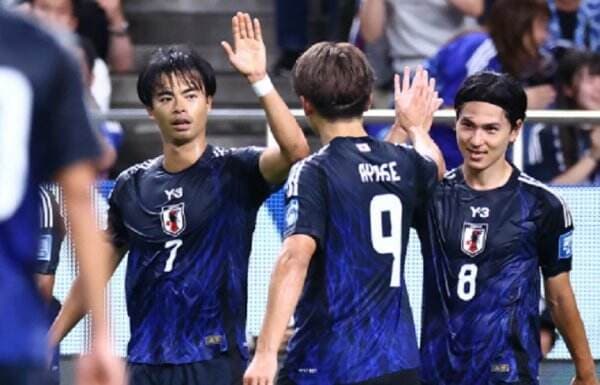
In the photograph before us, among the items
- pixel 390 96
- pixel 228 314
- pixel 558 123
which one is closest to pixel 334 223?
pixel 228 314

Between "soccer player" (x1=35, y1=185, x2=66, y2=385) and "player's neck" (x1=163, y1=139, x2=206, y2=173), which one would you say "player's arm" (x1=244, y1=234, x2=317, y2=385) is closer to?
"player's neck" (x1=163, y1=139, x2=206, y2=173)

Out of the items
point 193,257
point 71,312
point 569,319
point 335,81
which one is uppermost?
point 335,81

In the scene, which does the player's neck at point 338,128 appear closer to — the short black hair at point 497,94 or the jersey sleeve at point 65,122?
the short black hair at point 497,94

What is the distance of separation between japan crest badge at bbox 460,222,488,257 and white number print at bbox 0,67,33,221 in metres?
2.83

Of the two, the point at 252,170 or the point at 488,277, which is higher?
the point at 252,170

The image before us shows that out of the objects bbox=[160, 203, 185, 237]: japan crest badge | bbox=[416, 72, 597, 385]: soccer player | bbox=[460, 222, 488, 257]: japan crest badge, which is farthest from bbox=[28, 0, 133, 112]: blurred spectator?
bbox=[460, 222, 488, 257]: japan crest badge

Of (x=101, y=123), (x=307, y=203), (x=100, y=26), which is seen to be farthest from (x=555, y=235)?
(x=100, y=26)

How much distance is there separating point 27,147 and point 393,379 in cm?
247

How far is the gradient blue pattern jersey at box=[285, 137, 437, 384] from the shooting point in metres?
6.86

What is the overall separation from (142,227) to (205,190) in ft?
0.94

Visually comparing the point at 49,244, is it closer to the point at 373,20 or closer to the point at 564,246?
the point at 564,246

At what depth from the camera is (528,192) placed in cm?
738

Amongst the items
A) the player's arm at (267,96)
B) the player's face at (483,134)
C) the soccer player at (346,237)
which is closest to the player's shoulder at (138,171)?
the player's arm at (267,96)

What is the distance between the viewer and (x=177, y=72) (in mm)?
7578
